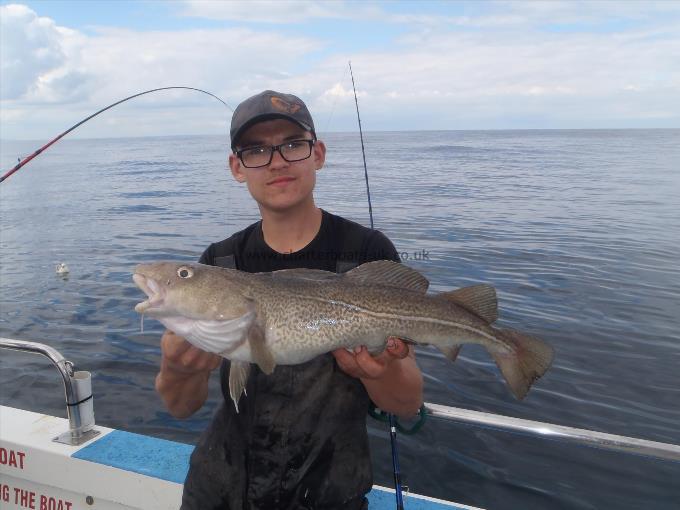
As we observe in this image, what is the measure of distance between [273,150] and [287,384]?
1390 millimetres

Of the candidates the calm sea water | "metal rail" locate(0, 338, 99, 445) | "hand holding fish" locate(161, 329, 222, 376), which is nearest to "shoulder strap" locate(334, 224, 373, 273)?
"hand holding fish" locate(161, 329, 222, 376)

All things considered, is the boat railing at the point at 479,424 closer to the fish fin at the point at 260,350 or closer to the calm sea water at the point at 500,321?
the fish fin at the point at 260,350

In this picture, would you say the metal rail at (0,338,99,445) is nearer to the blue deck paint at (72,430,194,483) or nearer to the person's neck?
the blue deck paint at (72,430,194,483)

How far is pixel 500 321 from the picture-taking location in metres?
9.43

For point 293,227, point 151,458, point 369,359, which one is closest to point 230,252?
point 293,227

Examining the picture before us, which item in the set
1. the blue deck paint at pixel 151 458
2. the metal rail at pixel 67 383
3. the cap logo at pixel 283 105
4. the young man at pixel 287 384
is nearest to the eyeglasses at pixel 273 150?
the young man at pixel 287 384

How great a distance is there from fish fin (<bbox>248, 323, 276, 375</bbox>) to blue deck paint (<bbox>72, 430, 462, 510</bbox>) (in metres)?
1.52

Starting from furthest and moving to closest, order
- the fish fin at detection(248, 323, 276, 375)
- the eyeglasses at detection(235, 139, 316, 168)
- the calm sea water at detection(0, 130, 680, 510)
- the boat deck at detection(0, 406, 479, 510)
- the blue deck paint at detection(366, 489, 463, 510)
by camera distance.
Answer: the calm sea water at detection(0, 130, 680, 510)
the boat deck at detection(0, 406, 479, 510)
the blue deck paint at detection(366, 489, 463, 510)
the eyeglasses at detection(235, 139, 316, 168)
the fish fin at detection(248, 323, 276, 375)

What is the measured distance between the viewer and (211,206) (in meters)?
24.9

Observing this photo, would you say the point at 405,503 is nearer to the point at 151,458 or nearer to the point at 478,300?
the point at 478,300

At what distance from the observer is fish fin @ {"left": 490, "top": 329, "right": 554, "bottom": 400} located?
2879 mm

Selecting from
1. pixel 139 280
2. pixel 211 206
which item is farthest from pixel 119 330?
pixel 211 206

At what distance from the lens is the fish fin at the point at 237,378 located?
262 centimetres

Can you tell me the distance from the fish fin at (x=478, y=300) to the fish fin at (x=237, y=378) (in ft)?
3.94
